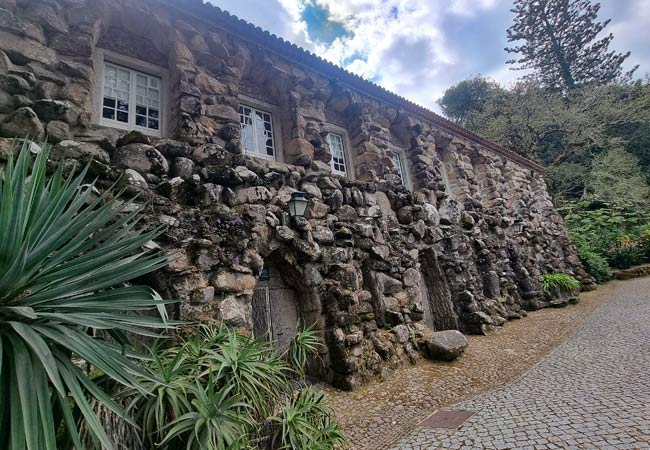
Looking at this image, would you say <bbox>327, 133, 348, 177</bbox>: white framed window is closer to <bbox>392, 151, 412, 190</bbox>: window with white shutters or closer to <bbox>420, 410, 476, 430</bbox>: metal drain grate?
<bbox>392, 151, 412, 190</bbox>: window with white shutters

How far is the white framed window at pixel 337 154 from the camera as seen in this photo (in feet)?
21.6

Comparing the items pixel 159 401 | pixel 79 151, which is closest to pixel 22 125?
pixel 79 151

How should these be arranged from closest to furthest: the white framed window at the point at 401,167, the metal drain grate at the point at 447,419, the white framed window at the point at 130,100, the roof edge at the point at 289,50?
the metal drain grate at the point at 447,419 → the white framed window at the point at 130,100 → the roof edge at the point at 289,50 → the white framed window at the point at 401,167

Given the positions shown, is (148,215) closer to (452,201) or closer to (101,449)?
(101,449)

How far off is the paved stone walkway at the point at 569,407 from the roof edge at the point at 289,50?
19.3 feet

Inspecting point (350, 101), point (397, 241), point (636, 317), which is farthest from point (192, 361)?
point (636, 317)

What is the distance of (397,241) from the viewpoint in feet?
19.3

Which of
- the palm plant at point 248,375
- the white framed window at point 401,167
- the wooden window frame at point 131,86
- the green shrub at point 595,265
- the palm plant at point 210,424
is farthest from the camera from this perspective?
the green shrub at point 595,265

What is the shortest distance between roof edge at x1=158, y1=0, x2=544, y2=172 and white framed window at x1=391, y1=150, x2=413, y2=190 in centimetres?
115

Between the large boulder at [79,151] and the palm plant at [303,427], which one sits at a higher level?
the large boulder at [79,151]

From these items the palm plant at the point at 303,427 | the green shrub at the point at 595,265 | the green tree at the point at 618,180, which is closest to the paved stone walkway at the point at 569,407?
the palm plant at the point at 303,427

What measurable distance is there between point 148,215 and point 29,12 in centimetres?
271

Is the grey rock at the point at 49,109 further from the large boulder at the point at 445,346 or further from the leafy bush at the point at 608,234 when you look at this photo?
the leafy bush at the point at 608,234

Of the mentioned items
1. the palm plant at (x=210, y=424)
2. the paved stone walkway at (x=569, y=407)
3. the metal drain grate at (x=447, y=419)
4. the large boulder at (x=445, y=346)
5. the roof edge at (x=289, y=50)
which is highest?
the roof edge at (x=289, y=50)
